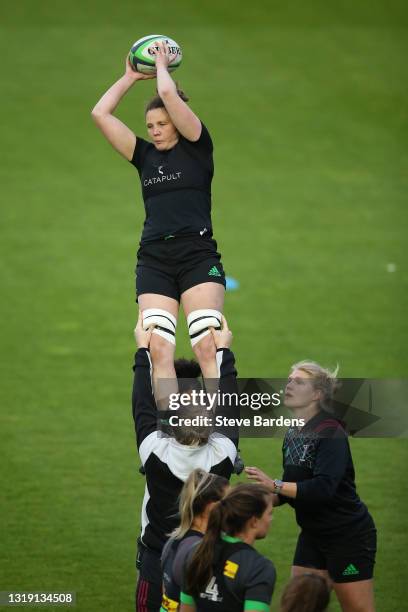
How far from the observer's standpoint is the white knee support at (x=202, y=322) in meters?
7.55

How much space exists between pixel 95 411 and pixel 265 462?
2.77 metres

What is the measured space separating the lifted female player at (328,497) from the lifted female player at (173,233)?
73 cm

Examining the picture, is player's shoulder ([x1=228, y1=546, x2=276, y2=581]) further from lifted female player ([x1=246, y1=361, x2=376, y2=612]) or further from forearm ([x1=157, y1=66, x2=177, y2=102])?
forearm ([x1=157, y1=66, x2=177, y2=102])

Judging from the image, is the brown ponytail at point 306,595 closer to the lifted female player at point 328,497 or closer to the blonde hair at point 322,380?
the lifted female player at point 328,497

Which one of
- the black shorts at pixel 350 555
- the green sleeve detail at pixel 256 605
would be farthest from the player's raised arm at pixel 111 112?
the green sleeve detail at pixel 256 605

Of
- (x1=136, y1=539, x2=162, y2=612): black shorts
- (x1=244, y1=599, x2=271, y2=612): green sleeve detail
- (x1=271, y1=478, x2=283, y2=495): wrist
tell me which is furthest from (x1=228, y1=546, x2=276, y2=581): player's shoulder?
(x1=136, y1=539, x2=162, y2=612): black shorts

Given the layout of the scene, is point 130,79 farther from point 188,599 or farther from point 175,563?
point 188,599

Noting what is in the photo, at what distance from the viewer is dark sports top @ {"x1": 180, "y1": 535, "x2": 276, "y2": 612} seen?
549 centimetres

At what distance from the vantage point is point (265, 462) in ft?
41.0

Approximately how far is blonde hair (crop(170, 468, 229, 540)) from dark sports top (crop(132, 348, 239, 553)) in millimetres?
537

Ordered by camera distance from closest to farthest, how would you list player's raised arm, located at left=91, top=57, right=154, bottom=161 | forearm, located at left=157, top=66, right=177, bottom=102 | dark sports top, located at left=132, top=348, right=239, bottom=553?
dark sports top, located at left=132, top=348, right=239, bottom=553 → forearm, located at left=157, top=66, right=177, bottom=102 → player's raised arm, located at left=91, top=57, right=154, bottom=161

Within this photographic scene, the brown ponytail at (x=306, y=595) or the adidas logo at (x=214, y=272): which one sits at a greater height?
the adidas logo at (x=214, y=272)

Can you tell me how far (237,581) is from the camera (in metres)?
5.52

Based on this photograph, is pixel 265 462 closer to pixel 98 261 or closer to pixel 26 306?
pixel 26 306
